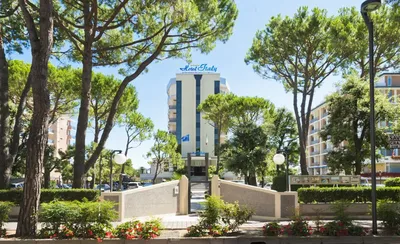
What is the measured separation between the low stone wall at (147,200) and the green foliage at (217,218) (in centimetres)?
514

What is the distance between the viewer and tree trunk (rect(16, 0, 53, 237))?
871 centimetres

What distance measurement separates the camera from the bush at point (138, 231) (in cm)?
841

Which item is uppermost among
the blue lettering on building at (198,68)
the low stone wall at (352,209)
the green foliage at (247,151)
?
the blue lettering on building at (198,68)

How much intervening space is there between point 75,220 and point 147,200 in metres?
6.21

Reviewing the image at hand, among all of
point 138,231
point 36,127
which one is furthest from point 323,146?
point 36,127

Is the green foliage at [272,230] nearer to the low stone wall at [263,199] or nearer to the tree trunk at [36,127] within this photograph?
Result: the low stone wall at [263,199]

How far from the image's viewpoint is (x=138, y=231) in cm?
853

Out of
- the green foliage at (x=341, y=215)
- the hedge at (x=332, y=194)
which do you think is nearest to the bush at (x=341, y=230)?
the green foliage at (x=341, y=215)

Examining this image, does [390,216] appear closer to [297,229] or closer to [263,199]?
[297,229]

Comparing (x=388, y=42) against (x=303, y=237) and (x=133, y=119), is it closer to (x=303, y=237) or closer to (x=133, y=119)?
(x=303, y=237)

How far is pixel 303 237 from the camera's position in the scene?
8.62 meters

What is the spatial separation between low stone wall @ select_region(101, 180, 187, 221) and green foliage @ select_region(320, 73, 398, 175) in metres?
9.74

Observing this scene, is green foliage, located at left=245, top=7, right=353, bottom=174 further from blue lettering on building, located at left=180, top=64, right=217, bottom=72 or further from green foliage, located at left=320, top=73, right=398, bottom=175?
blue lettering on building, located at left=180, top=64, right=217, bottom=72

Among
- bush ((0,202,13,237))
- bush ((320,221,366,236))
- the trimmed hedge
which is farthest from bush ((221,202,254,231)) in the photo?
the trimmed hedge
